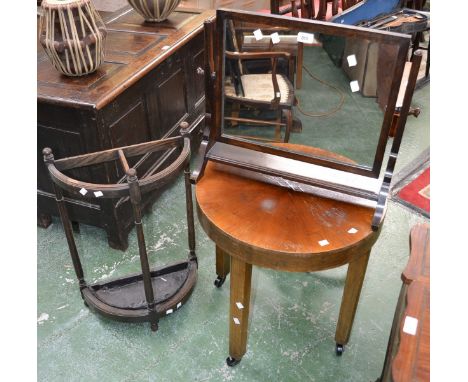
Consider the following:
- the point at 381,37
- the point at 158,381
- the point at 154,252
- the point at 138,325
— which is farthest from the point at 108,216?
the point at 381,37

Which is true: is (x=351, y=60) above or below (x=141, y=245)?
above

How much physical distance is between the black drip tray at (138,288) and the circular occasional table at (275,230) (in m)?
0.50

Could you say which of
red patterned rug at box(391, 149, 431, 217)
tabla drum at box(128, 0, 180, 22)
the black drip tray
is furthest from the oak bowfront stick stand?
red patterned rug at box(391, 149, 431, 217)

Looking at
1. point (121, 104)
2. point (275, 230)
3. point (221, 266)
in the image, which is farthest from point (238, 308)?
point (121, 104)

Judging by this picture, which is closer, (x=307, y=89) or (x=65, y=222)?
(x=307, y=89)

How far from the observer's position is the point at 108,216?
8.26 feet

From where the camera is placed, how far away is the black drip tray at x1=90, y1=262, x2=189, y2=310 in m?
2.22

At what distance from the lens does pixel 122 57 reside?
262cm

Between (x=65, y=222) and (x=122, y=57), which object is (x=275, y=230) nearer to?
(x=65, y=222)

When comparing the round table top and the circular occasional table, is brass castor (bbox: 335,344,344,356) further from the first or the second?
the round table top

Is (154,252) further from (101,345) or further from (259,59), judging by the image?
(259,59)

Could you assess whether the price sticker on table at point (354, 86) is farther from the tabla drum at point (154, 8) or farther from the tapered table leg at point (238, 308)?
the tabla drum at point (154, 8)

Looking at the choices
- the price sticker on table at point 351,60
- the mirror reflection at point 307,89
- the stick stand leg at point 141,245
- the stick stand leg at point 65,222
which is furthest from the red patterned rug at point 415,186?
the stick stand leg at point 65,222

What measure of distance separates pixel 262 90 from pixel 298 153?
53 centimetres
